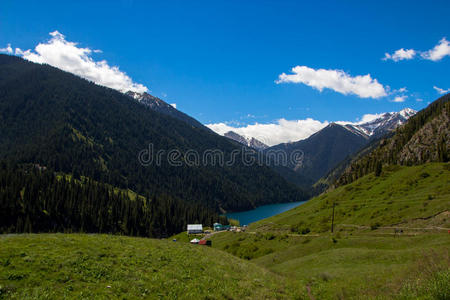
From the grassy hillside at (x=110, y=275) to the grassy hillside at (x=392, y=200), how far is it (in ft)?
148

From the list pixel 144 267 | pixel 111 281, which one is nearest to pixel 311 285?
pixel 144 267

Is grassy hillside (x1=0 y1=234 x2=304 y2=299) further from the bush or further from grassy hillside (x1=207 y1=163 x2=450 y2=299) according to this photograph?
the bush

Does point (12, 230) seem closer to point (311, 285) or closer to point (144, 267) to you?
point (144, 267)

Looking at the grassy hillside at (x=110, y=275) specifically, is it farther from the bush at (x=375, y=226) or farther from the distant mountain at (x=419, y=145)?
the distant mountain at (x=419, y=145)

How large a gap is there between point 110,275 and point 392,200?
7926 centimetres

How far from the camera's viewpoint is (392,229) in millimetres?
51656

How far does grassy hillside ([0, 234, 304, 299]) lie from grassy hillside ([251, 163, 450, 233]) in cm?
4497

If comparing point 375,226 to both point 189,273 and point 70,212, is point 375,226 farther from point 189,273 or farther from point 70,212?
point 70,212

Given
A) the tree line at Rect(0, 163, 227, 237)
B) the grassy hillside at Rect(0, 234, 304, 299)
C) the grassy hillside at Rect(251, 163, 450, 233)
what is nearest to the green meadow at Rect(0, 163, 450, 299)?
the grassy hillside at Rect(0, 234, 304, 299)

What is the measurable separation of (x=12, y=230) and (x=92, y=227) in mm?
34471

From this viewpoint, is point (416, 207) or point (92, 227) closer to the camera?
point (416, 207)

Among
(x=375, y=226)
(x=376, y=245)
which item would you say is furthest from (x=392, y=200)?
(x=376, y=245)

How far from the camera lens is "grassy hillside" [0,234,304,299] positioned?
14453mm

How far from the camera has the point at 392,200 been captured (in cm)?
7381
